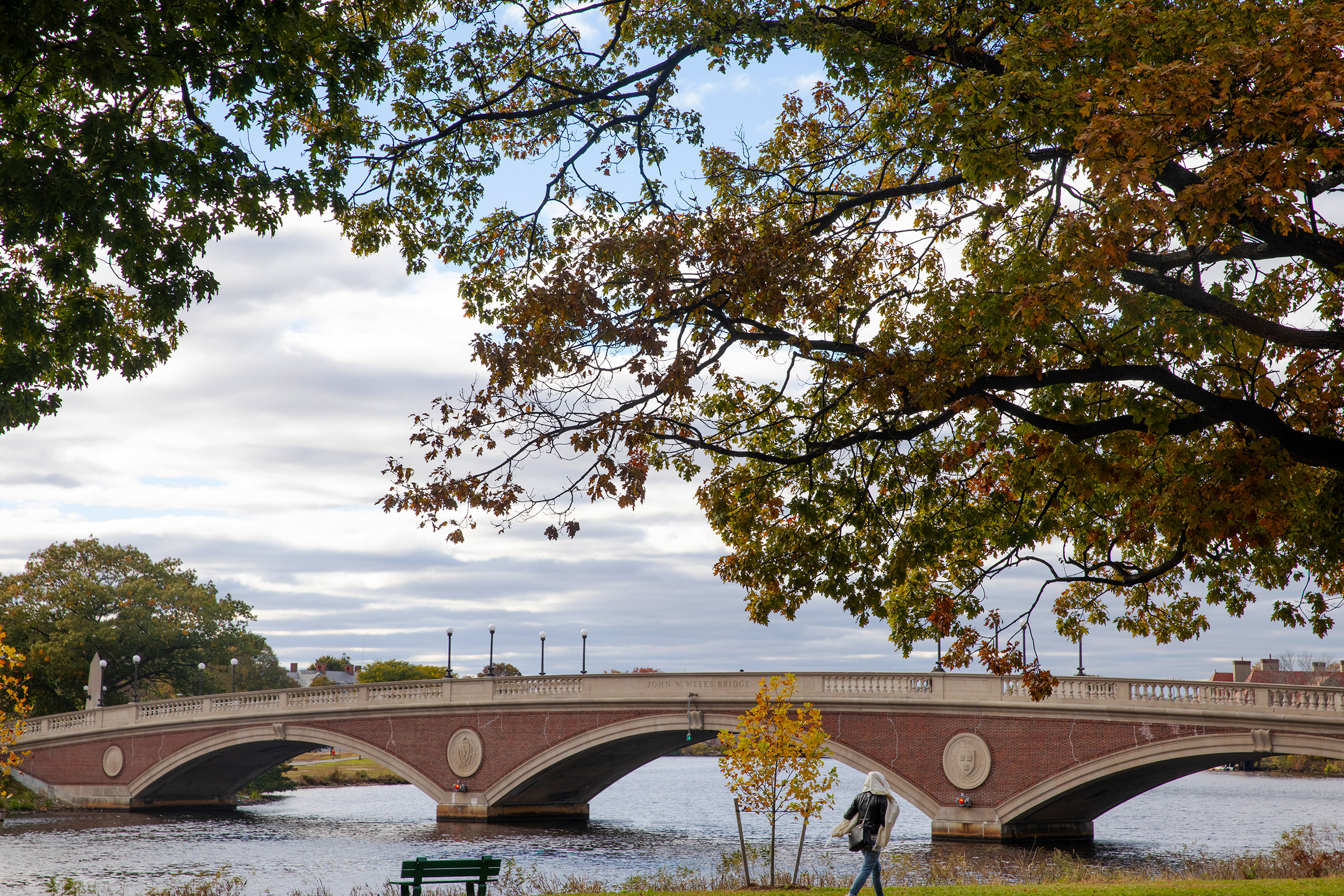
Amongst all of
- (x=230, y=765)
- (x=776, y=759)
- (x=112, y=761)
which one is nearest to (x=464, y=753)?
(x=230, y=765)

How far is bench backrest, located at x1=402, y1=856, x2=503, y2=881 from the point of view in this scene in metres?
16.5

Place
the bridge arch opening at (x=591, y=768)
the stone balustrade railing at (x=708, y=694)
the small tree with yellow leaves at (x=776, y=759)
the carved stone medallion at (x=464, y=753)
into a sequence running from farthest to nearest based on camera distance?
1. the carved stone medallion at (x=464, y=753)
2. the bridge arch opening at (x=591, y=768)
3. the stone balustrade railing at (x=708, y=694)
4. the small tree with yellow leaves at (x=776, y=759)

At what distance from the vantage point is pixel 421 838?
35.0m

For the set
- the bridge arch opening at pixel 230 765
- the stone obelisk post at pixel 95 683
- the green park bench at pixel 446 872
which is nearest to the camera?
the green park bench at pixel 446 872

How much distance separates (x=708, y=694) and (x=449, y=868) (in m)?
18.5

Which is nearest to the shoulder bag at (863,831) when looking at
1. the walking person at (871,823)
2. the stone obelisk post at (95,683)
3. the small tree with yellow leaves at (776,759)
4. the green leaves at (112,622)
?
the walking person at (871,823)

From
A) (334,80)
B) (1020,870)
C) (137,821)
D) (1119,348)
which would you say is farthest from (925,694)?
(137,821)

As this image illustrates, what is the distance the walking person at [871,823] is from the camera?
12273 millimetres

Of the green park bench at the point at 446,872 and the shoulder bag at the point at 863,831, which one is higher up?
the shoulder bag at the point at 863,831

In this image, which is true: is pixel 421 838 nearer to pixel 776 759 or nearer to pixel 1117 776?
pixel 776 759

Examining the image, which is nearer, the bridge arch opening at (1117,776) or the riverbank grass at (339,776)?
the bridge arch opening at (1117,776)

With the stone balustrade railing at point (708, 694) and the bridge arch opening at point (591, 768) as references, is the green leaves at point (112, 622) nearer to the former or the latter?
the stone balustrade railing at point (708, 694)

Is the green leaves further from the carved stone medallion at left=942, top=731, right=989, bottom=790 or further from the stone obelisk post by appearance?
the carved stone medallion at left=942, top=731, right=989, bottom=790

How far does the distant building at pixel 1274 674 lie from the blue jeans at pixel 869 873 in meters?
60.9
